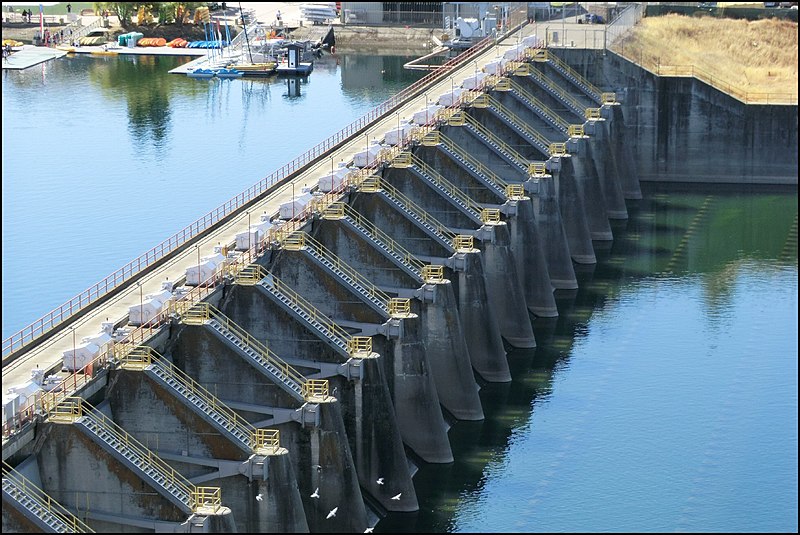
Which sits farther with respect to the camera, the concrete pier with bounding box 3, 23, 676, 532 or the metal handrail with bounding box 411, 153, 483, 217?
the metal handrail with bounding box 411, 153, 483, 217

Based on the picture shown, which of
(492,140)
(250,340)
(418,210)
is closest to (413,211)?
(418,210)

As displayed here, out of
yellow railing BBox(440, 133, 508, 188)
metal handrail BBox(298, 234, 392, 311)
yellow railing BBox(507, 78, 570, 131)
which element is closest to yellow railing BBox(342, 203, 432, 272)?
metal handrail BBox(298, 234, 392, 311)

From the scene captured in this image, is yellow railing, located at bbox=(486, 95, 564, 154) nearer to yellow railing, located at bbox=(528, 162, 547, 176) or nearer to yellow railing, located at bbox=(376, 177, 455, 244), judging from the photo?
yellow railing, located at bbox=(528, 162, 547, 176)

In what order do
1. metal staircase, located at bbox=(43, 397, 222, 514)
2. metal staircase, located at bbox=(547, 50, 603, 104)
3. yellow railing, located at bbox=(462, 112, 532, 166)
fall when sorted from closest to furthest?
metal staircase, located at bbox=(43, 397, 222, 514) < yellow railing, located at bbox=(462, 112, 532, 166) < metal staircase, located at bbox=(547, 50, 603, 104)

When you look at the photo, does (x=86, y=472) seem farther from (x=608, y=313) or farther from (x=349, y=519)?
(x=608, y=313)

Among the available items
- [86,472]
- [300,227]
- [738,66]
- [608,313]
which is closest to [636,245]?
[608,313]
